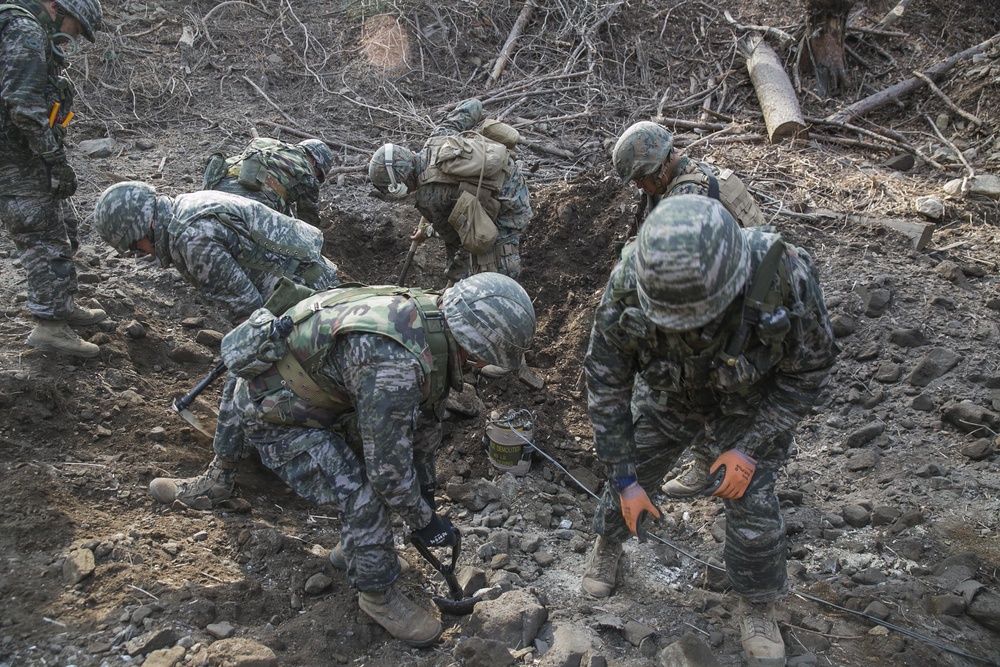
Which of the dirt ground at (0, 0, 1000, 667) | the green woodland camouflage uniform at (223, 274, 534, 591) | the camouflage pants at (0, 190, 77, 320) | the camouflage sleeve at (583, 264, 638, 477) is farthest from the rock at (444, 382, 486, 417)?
the camouflage pants at (0, 190, 77, 320)

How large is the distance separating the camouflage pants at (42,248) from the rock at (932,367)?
5.35 m

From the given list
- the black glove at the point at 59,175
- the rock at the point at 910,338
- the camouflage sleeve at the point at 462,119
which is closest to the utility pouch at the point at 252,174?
the black glove at the point at 59,175

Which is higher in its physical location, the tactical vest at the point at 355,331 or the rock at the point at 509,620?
the tactical vest at the point at 355,331

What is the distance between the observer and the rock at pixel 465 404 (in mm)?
4918

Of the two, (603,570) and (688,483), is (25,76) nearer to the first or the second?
(603,570)

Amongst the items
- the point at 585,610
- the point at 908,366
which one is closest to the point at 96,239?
the point at 585,610

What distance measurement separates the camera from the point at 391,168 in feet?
16.6

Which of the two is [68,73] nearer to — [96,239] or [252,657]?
[96,239]

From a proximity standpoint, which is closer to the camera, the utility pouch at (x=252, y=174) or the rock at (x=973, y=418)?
the rock at (x=973, y=418)

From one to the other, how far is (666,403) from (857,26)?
8.28 m

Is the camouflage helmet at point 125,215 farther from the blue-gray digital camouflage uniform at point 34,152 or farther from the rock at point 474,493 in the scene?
the rock at point 474,493

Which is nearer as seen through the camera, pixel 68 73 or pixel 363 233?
pixel 363 233

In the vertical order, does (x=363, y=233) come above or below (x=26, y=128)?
below

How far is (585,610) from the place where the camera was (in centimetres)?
333
